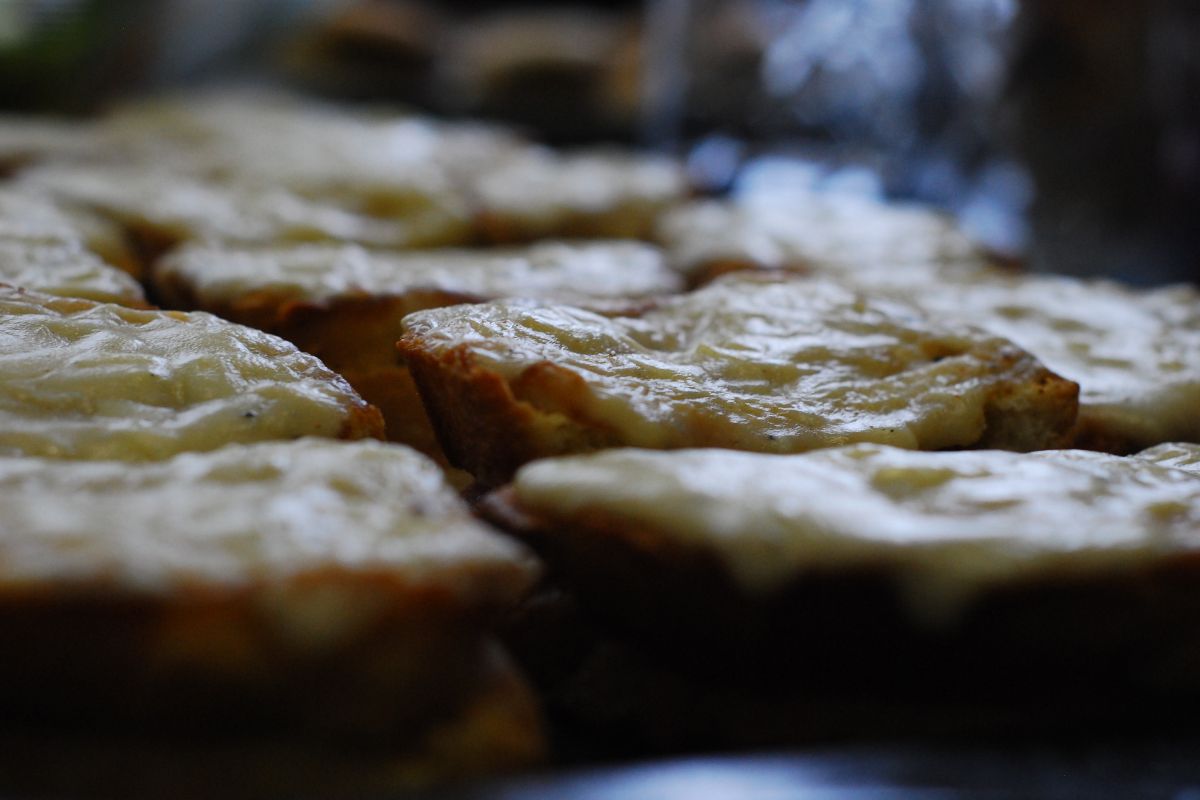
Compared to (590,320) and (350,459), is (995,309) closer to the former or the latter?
(590,320)

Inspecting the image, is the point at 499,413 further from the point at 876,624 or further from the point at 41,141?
the point at 41,141

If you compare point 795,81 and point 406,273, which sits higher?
point 795,81

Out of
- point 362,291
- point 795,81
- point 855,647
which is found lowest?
point 855,647

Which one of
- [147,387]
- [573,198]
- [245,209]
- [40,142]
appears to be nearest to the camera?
[147,387]

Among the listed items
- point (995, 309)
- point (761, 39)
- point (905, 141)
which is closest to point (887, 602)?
point (995, 309)

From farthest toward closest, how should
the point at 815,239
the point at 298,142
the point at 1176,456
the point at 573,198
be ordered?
the point at 298,142
the point at 573,198
the point at 815,239
the point at 1176,456

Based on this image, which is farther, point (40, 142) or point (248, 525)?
point (40, 142)

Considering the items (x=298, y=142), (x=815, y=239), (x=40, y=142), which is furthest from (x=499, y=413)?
(x=40, y=142)
